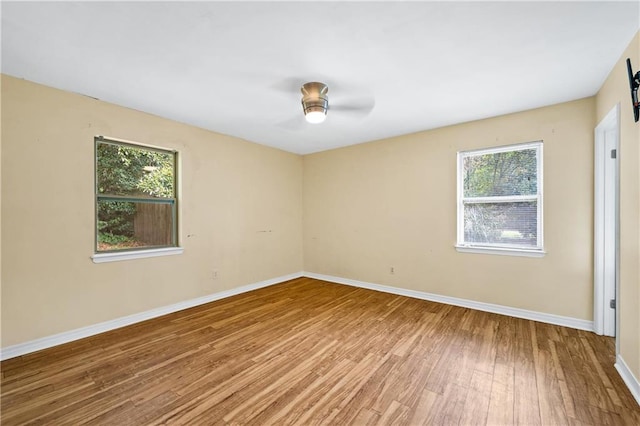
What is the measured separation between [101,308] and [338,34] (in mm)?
3532

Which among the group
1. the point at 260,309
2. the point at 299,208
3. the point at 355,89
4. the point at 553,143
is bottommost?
the point at 260,309

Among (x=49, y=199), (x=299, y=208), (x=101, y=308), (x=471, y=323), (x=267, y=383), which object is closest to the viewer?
Answer: (x=267, y=383)

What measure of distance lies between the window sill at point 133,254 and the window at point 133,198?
1cm

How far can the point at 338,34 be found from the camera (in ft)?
6.00

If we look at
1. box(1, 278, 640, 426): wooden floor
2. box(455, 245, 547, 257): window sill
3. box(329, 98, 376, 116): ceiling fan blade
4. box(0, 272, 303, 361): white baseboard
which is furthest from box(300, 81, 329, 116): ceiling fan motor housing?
box(0, 272, 303, 361): white baseboard

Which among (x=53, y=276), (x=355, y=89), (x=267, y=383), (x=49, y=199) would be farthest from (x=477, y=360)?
(x=49, y=199)

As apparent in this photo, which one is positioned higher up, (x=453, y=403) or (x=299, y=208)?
(x=299, y=208)

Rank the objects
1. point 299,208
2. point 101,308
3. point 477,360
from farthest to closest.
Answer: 1. point 299,208
2. point 101,308
3. point 477,360

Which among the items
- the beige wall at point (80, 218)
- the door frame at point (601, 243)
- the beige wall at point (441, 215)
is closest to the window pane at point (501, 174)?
the beige wall at point (441, 215)

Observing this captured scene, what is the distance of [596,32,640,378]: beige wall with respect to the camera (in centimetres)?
185

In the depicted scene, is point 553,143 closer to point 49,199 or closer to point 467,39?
point 467,39

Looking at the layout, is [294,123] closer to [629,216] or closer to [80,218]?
[80,218]

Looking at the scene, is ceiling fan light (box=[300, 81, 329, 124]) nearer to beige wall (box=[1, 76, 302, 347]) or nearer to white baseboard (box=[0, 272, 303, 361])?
beige wall (box=[1, 76, 302, 347])

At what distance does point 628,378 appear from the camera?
6.35ft
